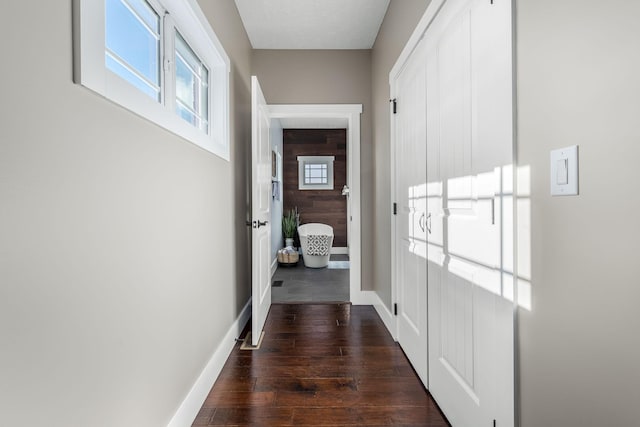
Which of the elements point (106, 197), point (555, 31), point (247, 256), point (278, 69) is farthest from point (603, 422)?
point (278, 69)

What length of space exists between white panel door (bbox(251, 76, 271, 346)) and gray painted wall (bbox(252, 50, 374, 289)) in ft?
1.96

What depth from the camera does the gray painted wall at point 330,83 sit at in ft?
11.3

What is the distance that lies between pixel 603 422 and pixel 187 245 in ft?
5.13

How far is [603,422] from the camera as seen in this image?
736 mm

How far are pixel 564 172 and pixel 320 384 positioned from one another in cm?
166

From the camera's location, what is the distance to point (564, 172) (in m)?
0.83

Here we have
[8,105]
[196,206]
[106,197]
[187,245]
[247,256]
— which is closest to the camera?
[8,105]

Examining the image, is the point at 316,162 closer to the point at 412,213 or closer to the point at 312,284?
the point at 312,284

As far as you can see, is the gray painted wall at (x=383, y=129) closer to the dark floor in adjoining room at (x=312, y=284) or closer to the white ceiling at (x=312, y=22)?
the white ceiling at (x=312, y=22)

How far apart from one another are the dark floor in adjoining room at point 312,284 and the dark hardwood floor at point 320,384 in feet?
2.85

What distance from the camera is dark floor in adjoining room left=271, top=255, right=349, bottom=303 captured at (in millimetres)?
3697

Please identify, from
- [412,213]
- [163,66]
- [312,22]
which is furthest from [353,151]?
[163,66]

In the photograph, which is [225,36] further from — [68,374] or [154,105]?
[68,374]

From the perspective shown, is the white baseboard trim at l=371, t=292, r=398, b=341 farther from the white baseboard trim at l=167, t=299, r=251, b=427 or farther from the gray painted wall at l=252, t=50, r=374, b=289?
the white baseboard trim at l=167, t=299, r=251, b=427
